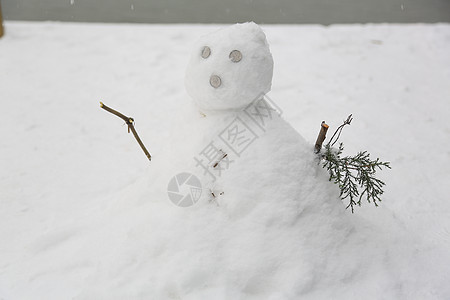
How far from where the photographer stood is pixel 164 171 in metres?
1.71

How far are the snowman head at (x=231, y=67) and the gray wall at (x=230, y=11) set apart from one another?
3.57 m

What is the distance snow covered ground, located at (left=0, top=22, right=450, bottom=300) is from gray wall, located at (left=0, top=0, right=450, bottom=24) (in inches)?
19.5

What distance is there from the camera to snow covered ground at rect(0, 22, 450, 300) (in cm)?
157

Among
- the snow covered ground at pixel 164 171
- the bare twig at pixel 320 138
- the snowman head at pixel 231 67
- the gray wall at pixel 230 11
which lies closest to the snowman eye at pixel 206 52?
the snowman head at pixel 231 67

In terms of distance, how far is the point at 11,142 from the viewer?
2.84 metres

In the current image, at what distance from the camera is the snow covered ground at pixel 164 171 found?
157 cm

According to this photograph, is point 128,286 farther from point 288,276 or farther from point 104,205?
point 104,205

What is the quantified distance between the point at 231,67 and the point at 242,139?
284mm

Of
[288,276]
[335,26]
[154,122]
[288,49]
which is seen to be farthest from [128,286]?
[335,26]

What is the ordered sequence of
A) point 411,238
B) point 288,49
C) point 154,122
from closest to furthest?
point 411,238, point 154,122, point 288,49

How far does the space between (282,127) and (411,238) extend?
0.86m

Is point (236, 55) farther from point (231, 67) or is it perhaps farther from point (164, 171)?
point (164, 171)

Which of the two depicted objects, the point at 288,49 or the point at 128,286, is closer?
the point at 128,286

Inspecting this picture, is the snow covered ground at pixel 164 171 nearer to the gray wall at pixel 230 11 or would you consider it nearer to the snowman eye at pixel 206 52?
the snowman eye at pixel 206 52
